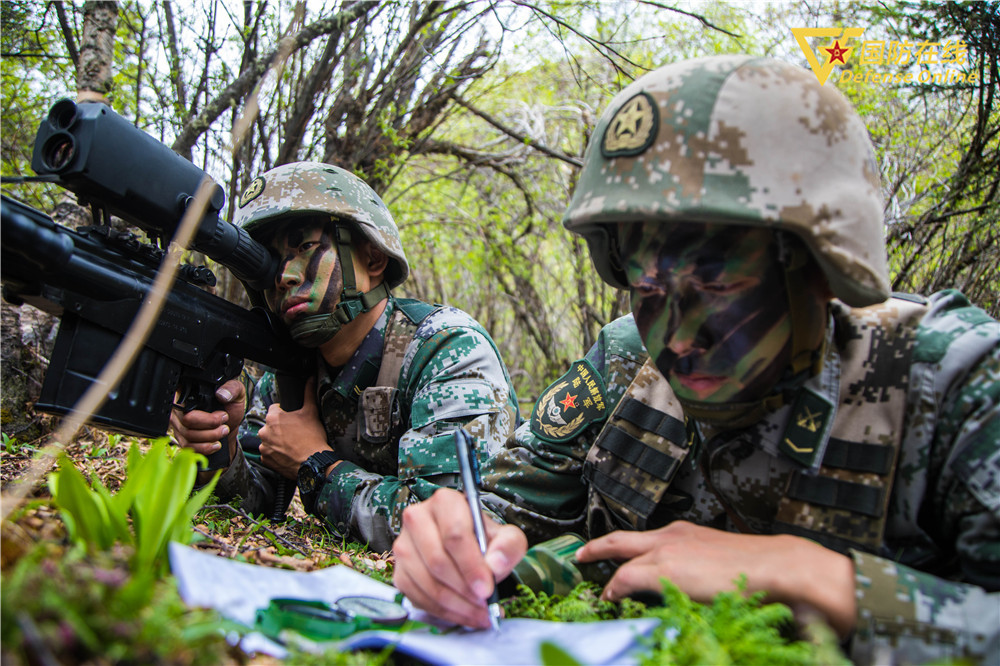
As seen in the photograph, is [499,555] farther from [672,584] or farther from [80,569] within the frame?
[80,569]

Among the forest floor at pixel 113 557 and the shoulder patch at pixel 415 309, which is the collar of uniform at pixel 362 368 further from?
the forest floor at pixel 113 557

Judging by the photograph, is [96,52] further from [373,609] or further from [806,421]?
[806,421]

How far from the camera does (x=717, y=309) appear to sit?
1.38m

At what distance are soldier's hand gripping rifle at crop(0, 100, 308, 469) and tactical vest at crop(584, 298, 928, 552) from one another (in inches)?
59.9

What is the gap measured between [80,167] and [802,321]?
1.86 meters

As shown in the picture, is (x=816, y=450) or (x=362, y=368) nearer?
(x=816, y=450)

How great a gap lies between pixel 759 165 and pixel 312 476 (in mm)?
2128

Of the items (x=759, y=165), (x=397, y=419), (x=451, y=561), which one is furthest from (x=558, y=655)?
(x=397, y=419)

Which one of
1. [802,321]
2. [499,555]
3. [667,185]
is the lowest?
[499,555]

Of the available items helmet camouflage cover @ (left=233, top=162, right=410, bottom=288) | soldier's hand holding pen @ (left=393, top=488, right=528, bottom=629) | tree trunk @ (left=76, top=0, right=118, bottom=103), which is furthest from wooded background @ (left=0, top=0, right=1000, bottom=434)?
soldier's hand holding pen @ (left=393, top=488, right=528, bottom=629)

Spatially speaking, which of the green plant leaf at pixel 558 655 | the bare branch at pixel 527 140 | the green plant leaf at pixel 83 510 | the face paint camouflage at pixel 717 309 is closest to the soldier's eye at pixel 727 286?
the face paint camouflage at pixel 717 309

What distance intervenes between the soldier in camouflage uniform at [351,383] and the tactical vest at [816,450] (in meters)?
0.85

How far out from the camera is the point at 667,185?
137 cm

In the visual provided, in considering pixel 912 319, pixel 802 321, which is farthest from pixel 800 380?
pixel 912 319
